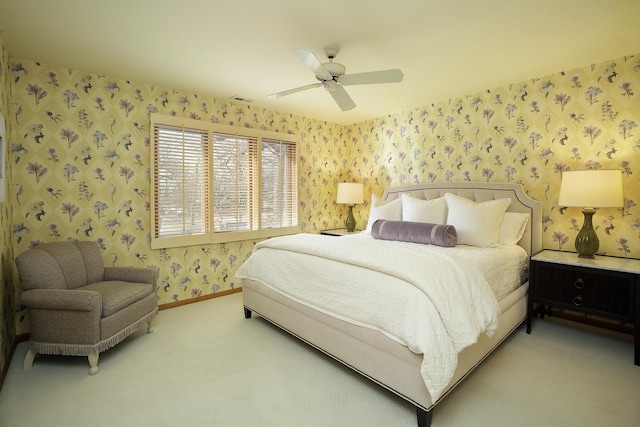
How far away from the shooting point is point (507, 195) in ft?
11.6

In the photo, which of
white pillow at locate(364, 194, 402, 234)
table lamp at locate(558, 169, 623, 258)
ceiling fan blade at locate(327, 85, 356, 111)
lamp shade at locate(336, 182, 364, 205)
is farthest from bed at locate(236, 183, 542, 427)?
ceiling fan blade at locate(327, 85, 356, 111)

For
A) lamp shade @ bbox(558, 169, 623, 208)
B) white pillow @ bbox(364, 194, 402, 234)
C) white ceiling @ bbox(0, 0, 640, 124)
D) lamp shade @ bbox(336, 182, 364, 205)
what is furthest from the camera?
lamp shade @ bbox(336, 182, 364, 205)

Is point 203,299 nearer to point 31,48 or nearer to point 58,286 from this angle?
point 58,286

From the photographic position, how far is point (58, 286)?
262cm

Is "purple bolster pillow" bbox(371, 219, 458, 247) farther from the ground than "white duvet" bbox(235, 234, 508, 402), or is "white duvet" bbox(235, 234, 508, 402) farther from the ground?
"purple bolster pillow" bbox(371, 219, 458, 247)

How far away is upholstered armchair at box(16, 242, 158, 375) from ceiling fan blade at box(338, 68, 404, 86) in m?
2.52

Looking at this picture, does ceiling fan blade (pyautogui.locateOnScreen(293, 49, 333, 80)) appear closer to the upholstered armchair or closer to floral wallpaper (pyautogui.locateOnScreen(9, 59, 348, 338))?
floral wallpaper (pyautogui.locateOnScreen(9, 59, 348, 338))

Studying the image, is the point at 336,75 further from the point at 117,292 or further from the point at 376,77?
the point at 117,292

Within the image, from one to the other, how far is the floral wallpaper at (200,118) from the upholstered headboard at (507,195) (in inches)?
5.4

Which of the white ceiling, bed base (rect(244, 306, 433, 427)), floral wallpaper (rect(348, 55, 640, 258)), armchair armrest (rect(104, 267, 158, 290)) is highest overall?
the white ceiling

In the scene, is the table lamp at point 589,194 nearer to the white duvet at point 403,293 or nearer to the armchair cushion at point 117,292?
the white duvet at point 403,293

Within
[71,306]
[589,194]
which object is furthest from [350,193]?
[71,306]

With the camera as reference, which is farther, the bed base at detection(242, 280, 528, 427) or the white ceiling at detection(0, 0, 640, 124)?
the white ceiling at detection(0, 0, 640, 124)

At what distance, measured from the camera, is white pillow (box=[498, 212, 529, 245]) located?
3315mm
